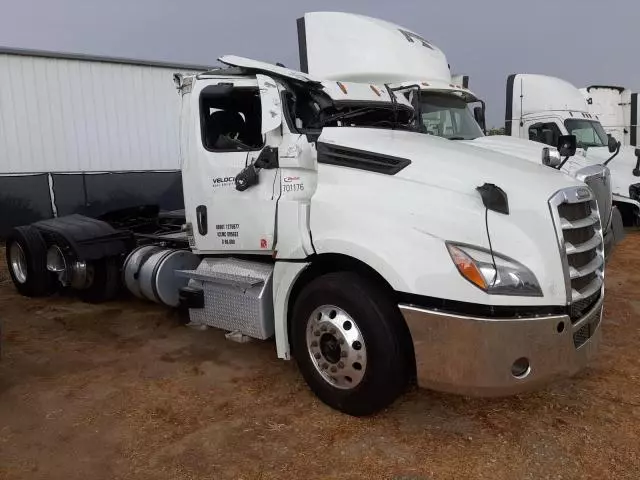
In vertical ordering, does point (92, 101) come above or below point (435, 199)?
above

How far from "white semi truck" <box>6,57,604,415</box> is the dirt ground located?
0.36 metres

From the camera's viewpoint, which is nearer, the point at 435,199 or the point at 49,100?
the point at 435,199

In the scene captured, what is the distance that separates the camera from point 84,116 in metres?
13.2

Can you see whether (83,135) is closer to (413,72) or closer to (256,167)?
(413,72)

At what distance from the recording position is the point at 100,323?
625cm

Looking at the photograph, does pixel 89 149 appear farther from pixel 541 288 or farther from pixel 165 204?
pixel 541 288

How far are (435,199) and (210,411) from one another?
7.31 feet

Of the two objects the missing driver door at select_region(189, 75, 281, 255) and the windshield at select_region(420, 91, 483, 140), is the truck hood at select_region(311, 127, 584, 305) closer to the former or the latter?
the missing driver door at select_region(189, 75, 281, 255)

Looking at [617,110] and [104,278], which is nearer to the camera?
[104,278]

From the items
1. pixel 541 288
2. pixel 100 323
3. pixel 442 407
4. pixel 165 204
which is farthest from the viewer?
pixel 165 204

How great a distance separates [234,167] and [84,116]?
10201 mm

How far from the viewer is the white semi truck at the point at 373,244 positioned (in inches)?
126

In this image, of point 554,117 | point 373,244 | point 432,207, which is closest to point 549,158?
point 432,207

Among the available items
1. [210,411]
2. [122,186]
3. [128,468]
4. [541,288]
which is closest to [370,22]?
[541,288]
